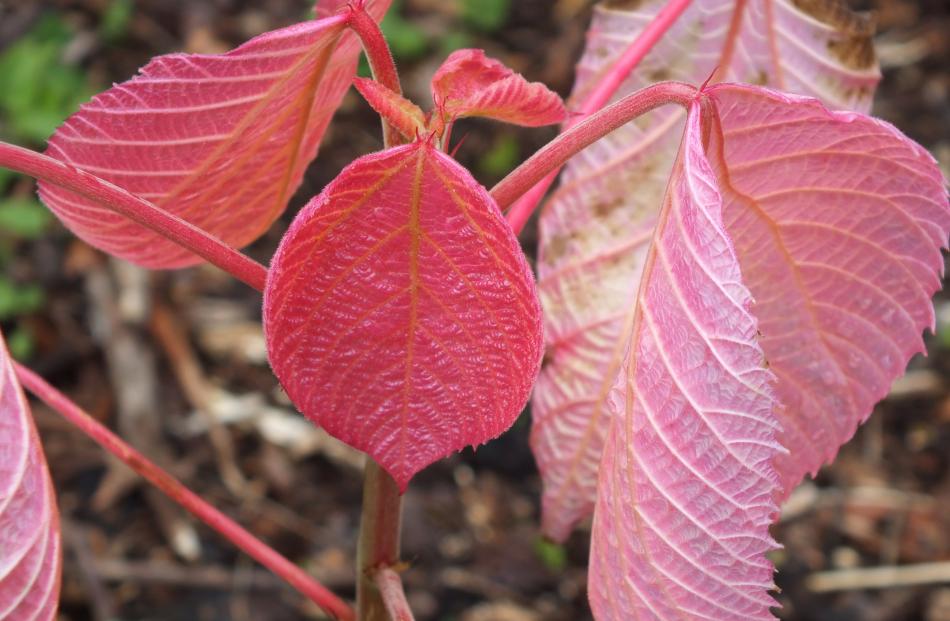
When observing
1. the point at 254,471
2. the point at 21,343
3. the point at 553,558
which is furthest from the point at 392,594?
the point at 21,343

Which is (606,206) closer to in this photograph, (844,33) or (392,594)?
(844,33)

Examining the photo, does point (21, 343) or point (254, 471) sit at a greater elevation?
point (21, 343)

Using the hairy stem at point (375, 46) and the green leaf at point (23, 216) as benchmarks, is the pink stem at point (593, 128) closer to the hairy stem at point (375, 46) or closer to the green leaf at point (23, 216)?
the hairy stem at point (375, 46)

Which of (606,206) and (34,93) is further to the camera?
(34,93)

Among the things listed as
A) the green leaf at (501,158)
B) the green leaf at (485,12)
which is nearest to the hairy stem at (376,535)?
the green leaf at (501,158)

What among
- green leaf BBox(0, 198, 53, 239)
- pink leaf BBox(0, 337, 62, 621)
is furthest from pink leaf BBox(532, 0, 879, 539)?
green leaf BBox(0, 198, 53, 239)

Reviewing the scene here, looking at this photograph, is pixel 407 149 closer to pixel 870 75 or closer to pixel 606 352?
pixel 606 352

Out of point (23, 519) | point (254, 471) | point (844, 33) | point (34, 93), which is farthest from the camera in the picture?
point (34, 93)
